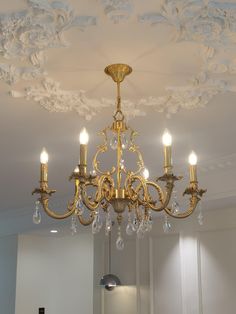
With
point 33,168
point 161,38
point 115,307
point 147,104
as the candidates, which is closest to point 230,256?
point 115,307

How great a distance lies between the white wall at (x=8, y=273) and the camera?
657cm

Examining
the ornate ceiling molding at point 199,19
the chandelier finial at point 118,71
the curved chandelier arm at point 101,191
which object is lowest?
the curved chandelier arm at point 101,191

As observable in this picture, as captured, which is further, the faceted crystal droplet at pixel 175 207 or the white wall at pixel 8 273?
the white wall at pixel 8 273

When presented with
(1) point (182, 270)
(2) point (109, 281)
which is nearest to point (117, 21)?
(1) point (182, 270)

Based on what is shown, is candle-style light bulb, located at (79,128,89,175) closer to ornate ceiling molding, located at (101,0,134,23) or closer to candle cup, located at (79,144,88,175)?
candle cup, located at (79,144,88,175)

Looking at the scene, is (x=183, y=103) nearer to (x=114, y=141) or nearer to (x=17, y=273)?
(x=114, y=141)

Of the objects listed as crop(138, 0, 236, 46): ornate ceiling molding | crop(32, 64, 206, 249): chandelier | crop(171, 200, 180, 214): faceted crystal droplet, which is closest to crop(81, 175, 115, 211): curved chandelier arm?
crop(32, 64, 206, 249): chandelier

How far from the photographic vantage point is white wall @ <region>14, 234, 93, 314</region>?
669 centimetres

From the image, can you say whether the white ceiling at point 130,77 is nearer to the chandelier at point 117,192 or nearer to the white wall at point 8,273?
the chandelier at point 117,192

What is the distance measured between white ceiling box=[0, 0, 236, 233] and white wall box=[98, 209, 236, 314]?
3.22 ft

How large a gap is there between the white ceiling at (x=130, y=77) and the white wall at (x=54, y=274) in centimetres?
319

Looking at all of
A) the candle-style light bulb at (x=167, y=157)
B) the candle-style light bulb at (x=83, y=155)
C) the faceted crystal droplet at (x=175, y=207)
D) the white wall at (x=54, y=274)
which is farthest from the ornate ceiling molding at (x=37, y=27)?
the white wall at (x=54, y=274)

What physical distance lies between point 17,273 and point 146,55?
16.8ft

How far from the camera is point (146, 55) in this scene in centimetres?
214
